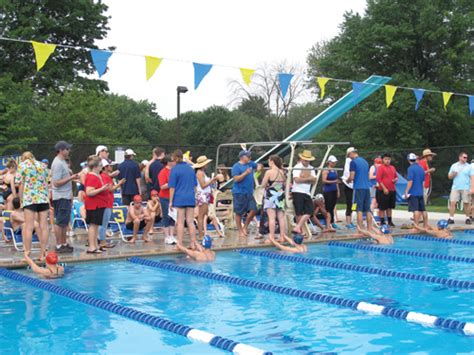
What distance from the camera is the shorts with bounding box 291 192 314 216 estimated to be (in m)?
12.1

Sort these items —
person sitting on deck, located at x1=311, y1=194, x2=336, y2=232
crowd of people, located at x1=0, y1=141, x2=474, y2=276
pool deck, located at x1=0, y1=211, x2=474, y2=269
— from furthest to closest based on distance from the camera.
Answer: person sitting on deck, located at x1=311, y1=194, x2=336, y2=232 < pool deck, located at x1=0, y1=211, x2=474, y2=269 < crowd of people, located at x1=0, y1=141, x2=474, y2=276

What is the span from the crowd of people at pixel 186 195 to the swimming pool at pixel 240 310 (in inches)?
34.8

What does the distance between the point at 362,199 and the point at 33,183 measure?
6381 mm

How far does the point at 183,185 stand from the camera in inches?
416

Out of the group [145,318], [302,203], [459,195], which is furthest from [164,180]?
[459,195]

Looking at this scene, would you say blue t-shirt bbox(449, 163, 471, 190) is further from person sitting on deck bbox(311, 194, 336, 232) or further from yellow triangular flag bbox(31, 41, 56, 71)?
yellow triangular flag bbox(31, 41, 56, 71)

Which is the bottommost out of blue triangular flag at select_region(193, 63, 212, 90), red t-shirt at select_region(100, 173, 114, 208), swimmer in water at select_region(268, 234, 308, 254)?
swimmer in water at select_region(268, 234, 308, 254)

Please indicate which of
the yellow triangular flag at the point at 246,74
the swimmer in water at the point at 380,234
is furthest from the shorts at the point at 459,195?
the yellow triangular flag at the point at 246,74

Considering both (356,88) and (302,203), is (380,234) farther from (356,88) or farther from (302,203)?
(356,88)

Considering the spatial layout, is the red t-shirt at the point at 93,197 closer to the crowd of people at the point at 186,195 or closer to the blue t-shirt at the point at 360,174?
the crowd of people at the point at 186,195

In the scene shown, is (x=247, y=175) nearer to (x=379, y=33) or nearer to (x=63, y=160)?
(x=63, y=160)

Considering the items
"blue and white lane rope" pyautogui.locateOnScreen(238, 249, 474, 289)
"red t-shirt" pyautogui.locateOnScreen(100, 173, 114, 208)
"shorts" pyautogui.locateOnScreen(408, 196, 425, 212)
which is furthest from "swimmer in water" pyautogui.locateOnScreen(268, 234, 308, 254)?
"shorts" pyautogui.locateOnScreen(408, 196, 425, 212)

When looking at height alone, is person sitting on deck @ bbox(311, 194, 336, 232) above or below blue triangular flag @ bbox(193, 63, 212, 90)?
below

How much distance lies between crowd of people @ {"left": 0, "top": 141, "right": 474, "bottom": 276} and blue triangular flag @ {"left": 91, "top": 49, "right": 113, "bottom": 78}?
155 centimetres
